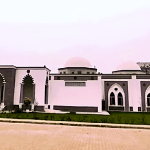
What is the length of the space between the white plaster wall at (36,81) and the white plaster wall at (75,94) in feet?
7.26

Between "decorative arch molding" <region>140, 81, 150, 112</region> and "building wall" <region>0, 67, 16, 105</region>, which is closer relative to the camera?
"building wall" <region>0, 67, 16, 105</region>

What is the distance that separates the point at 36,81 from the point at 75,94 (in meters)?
6.08

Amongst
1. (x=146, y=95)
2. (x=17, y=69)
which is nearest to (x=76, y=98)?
(x=17, y=69)

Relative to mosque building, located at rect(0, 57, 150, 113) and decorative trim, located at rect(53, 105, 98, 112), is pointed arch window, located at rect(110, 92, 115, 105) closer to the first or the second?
mosque building, located at rect(0, 57, 150, 113)

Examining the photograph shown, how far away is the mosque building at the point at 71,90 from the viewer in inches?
898

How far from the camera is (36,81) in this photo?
76.1 feet

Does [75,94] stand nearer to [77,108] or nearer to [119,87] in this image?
[77,108]

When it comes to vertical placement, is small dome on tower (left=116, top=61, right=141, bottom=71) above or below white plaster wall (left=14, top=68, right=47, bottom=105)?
above

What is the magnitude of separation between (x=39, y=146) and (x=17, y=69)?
63.0ft

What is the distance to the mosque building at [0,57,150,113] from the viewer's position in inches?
898

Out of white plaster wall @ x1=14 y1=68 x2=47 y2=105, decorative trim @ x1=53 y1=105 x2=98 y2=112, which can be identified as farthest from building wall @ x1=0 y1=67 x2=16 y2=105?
decorative trim @ x1=53 y1=105 x2=98 y2=112

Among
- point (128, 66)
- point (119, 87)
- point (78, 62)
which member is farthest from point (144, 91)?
point (78, 62)

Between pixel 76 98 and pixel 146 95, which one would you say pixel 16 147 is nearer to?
pixel 76 98

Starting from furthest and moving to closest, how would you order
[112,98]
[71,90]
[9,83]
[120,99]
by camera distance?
1. [112,98]
2. [120,99]
3. [71,90]
4. [9,83]
